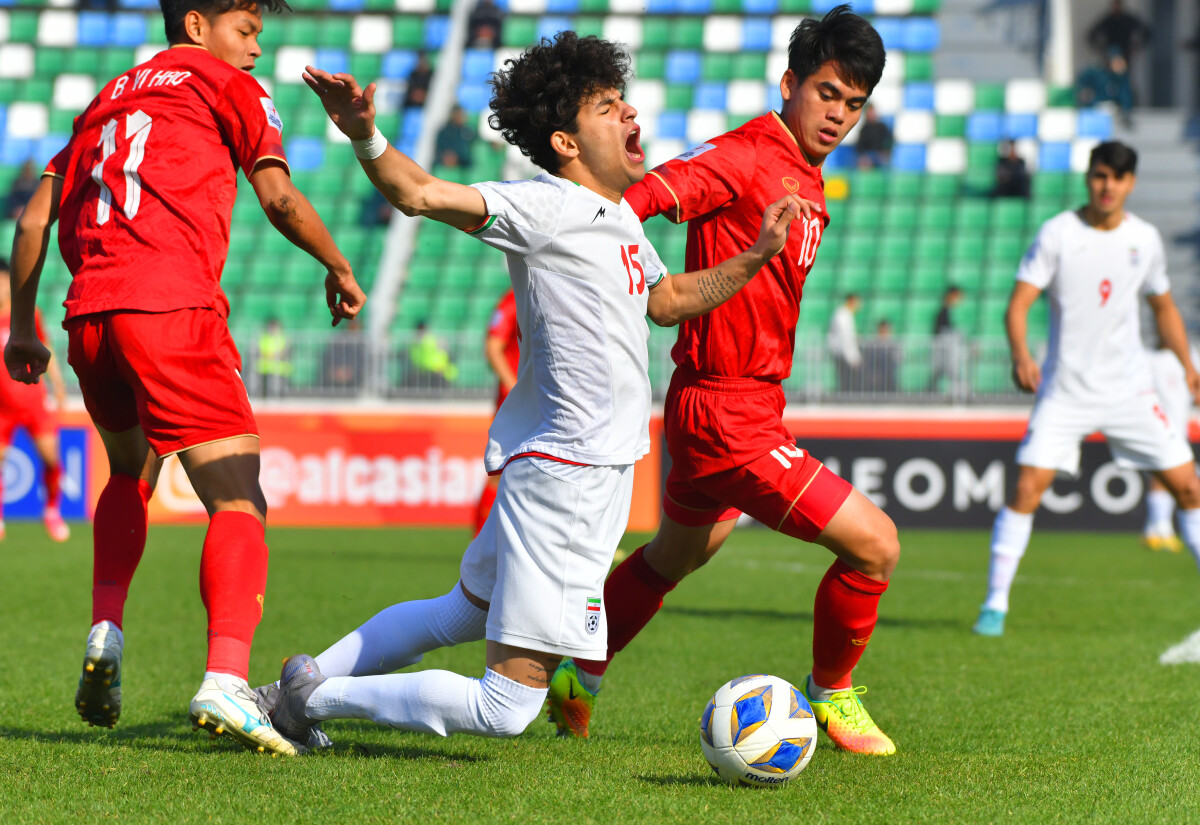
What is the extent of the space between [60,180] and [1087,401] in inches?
196

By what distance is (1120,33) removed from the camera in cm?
2047

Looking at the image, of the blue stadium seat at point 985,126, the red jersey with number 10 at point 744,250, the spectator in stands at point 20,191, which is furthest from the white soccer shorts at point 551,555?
the blue stadium seat at point 985,126

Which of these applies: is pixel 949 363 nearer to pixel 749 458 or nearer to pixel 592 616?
pixel 749 458

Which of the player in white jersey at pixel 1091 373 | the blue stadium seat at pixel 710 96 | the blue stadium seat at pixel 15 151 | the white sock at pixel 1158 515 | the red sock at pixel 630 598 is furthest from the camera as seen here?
the blue stadium seat at pixel 710 96

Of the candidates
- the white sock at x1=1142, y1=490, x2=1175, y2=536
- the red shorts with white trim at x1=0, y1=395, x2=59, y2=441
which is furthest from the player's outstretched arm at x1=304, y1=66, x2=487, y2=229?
the white sock at x1=1142, y1=490, x2=1175, y2=536

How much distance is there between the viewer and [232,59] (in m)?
3.90

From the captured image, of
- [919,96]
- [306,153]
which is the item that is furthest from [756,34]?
[306,153]

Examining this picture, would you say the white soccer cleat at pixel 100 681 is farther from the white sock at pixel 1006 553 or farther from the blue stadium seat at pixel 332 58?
the blue stadium seat at pixel 332 58

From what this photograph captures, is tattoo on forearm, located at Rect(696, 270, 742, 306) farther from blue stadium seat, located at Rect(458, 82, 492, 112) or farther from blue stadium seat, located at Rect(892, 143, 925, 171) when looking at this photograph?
blue stadium seat, located at Rect(458, 82, 492, 112)

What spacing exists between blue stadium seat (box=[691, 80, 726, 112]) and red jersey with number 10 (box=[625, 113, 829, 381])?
17071mm

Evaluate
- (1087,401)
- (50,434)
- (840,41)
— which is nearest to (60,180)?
(840,41)

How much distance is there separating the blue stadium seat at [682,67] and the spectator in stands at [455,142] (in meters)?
4.04

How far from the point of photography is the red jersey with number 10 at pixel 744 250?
13.3 feet

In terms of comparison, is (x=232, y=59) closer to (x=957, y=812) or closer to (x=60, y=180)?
(x=60, y=180)
